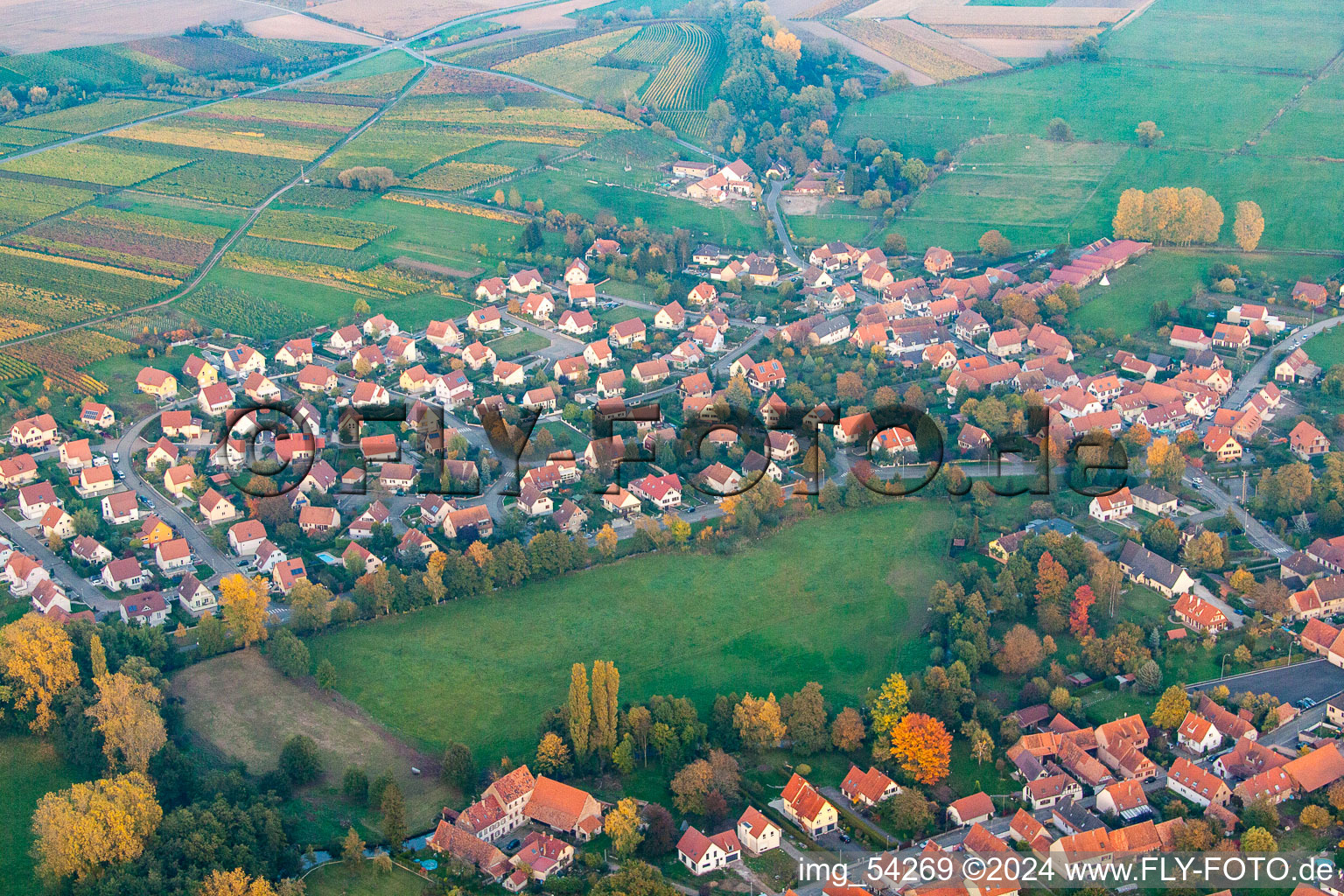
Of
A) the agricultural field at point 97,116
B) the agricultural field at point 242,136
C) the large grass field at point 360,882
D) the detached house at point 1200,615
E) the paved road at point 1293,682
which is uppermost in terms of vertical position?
the agricultural field at point 97,116

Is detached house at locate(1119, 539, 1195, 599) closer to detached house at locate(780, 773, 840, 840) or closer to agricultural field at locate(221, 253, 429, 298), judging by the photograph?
detached house at locate(780, 773, 840, 840)

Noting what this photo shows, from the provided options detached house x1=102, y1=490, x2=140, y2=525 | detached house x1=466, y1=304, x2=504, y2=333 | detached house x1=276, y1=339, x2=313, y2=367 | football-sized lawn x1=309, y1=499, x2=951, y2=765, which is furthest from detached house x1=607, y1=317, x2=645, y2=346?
detached house x1=102, y1=490, x2=140, y2=525

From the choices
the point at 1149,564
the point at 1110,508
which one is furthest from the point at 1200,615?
the point at 1110,508

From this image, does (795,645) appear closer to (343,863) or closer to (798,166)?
(343,863)

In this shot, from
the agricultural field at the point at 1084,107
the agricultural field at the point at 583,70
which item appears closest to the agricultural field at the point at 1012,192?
the agricultural field at the point at 1084,107

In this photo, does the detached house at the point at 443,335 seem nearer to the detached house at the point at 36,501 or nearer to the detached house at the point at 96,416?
the detached house at the point at 96,416

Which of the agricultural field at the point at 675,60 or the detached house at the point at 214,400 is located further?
the agricultural field at the point at 675,60

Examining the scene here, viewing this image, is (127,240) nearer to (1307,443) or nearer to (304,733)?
(304,733)
